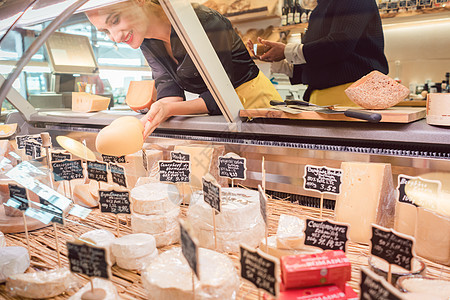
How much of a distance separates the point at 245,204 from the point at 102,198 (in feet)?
1.71

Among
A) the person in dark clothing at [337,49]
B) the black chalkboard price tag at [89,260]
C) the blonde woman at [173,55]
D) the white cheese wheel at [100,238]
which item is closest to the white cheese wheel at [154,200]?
the white cheese wheel at [100,238]

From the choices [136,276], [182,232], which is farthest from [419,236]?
[136,276]

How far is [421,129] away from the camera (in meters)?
1.19

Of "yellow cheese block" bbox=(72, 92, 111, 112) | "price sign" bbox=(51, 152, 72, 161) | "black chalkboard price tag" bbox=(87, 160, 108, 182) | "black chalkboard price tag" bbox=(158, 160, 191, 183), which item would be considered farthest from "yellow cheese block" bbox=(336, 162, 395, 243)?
"yellow cheese block" bbox=(72, 92, 111, 112)

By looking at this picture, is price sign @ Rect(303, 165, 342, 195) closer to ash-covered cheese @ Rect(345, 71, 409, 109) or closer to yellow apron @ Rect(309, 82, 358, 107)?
ash-covered cheese @ Rect(345, 71, 409, 109)

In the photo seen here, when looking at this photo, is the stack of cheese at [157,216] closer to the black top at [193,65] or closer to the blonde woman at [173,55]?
the blonde woman at [173,55]

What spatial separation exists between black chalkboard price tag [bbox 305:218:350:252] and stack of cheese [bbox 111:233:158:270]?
506 millimetres

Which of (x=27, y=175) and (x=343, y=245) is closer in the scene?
(x=343, y=245)

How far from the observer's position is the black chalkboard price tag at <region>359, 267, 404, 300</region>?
66cm

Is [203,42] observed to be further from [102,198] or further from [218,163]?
[102,198]

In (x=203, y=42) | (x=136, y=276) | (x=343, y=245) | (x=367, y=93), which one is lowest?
(x=136, y=276)

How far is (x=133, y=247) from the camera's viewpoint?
109 centimetres

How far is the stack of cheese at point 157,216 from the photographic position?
Result: 125 centimetres

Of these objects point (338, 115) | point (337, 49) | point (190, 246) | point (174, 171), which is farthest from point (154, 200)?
point (337, 49)
